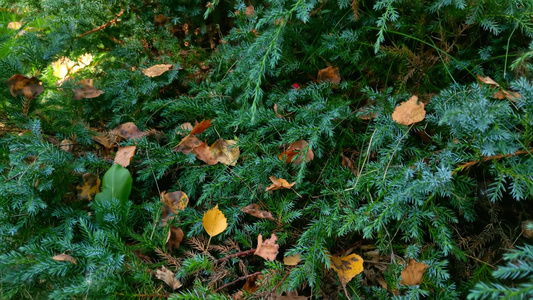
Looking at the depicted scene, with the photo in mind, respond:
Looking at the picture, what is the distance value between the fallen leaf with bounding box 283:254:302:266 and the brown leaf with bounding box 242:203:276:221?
0.15 m

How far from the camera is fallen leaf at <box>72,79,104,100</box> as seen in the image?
70.3 inches

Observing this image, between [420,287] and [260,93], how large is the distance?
874 millimetres

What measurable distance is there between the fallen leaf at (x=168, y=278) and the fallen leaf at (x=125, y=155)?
56 centimetres

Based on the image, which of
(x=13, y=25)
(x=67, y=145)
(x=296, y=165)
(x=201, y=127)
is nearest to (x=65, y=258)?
(x=67, y=145)

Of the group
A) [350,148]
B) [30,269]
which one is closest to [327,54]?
[350,148]

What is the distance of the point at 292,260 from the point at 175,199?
573 millimetres

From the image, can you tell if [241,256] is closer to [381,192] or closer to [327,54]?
[381,192]

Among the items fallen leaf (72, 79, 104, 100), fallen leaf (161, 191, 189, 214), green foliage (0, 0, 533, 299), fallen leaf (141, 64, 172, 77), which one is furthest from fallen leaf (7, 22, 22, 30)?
fallen leaf (161, 191, 189, 214)

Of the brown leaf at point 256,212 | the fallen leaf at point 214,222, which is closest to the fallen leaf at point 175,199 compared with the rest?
the fallen leaf at point 214,222

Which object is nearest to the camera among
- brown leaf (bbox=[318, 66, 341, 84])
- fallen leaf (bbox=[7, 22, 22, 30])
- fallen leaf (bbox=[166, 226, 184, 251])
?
fallen leaf (bbox=[166, 226, 184, 251])

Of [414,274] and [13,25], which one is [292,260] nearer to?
[414,274]

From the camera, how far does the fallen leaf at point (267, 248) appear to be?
4.17ft

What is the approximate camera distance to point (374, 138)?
1341mm

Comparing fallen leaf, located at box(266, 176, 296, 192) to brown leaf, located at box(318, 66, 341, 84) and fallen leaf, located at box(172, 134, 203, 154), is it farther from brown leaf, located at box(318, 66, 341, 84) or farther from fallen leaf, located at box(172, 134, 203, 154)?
brown leaf, located at box(318, 66, 341, 84)
